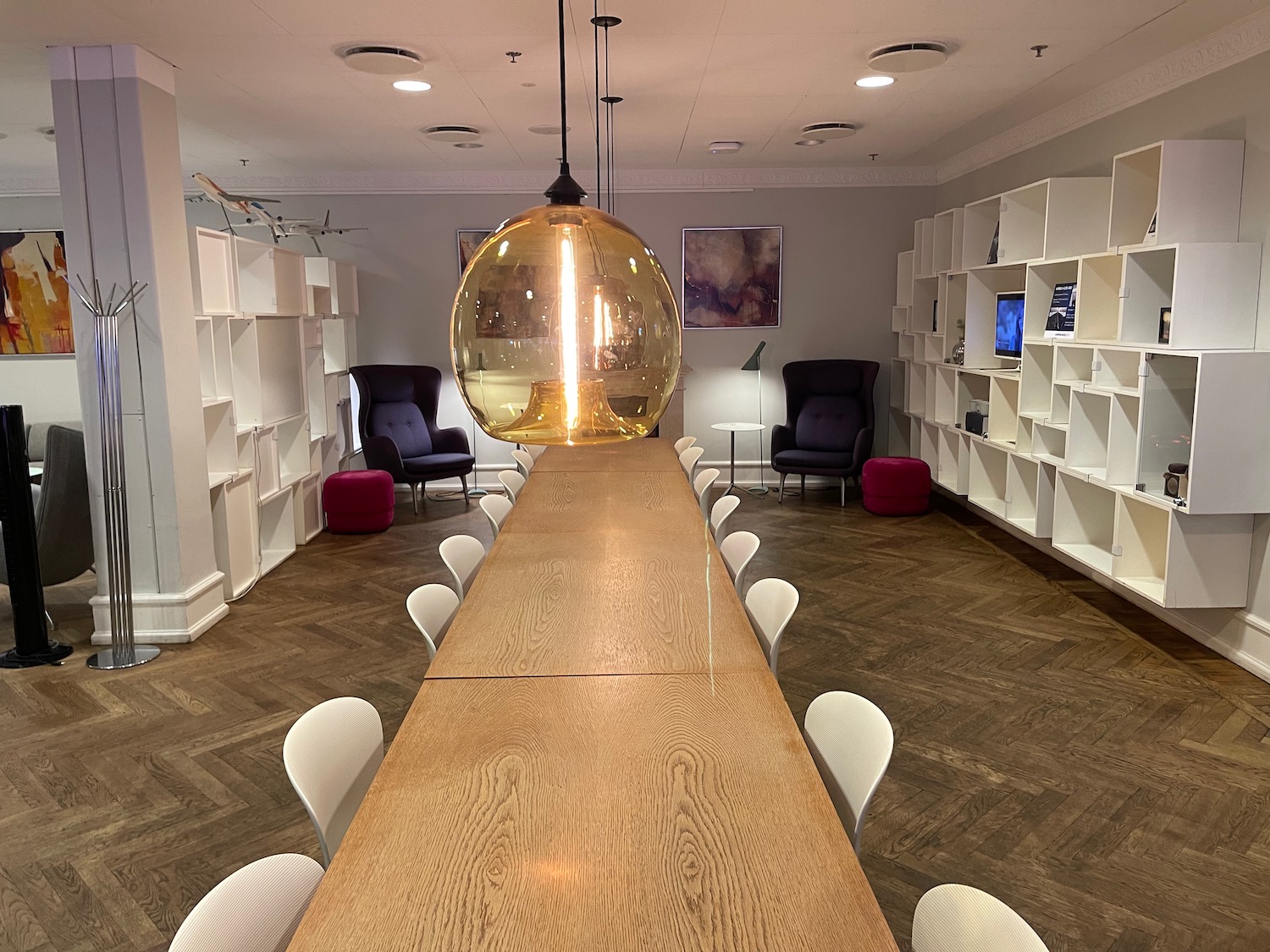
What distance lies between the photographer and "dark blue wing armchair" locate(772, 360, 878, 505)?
8625mm

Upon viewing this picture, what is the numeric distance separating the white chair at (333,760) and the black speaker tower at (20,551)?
328 centimetres

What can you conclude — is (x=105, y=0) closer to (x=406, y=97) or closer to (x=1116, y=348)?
(x=406, y=97)

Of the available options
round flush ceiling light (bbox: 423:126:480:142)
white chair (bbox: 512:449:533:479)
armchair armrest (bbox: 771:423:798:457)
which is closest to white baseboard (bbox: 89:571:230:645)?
white chair (bbox: 512:449:533:479)

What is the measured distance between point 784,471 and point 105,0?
19.9ft

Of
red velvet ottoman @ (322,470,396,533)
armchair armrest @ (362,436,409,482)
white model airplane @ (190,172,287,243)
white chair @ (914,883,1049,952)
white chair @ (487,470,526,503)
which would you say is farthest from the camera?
armchair armrest @ (362,436,409,482)

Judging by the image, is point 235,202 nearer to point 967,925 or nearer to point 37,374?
point 37,374

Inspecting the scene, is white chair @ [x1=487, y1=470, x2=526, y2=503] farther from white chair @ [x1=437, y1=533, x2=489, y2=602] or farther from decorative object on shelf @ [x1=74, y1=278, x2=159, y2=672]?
decorative object on shelf @ [x1=74, y1=278, x2=159, y2=672]

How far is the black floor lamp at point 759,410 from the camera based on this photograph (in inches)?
349

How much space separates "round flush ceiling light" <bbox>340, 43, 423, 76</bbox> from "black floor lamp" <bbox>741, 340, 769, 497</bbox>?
4.76m

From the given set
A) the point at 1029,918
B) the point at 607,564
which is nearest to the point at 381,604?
the point at 607,564

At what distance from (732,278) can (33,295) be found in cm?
628

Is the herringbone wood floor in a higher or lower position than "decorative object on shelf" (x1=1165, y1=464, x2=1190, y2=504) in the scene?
lower

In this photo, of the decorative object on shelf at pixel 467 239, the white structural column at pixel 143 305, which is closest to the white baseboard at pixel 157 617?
the white structural column at pixel 143 305

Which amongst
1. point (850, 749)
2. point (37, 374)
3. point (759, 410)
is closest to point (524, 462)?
point (759, 410)
